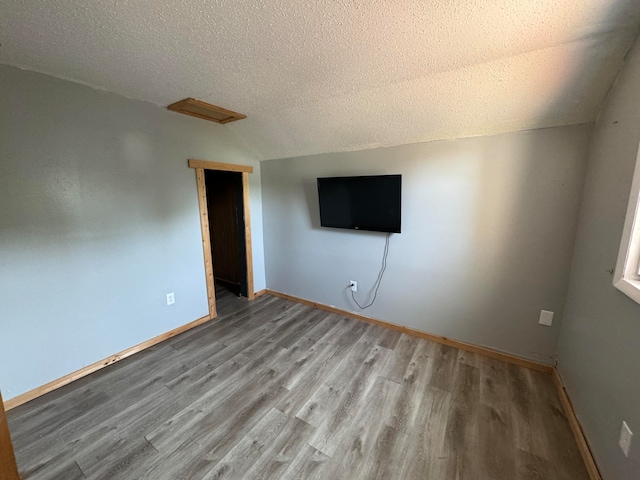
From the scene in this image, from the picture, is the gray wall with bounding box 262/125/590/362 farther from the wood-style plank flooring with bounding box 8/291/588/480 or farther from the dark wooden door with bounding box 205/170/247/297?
the dark wooden door with bounding box 205/170/247/297

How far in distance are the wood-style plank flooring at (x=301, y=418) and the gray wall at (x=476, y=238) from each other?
40cm

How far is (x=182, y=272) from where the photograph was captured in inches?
111

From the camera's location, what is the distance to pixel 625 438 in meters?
1.13

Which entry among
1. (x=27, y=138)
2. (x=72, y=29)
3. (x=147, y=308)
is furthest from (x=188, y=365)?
(x=72, y=29)

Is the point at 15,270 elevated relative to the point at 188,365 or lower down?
elevated

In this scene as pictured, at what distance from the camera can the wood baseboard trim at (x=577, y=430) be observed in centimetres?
135

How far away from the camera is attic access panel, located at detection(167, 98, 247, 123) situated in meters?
2.33

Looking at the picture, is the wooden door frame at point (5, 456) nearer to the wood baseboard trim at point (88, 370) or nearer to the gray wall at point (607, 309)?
the wood baseboard trim at point (88, 370)

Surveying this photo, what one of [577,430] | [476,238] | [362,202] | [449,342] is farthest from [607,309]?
[362,202]

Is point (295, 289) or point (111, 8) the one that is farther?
point (295, 289)

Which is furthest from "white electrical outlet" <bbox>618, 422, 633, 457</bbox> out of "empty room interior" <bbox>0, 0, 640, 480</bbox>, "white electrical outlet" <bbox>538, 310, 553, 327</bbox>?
"white electrical outlet" <bbox>538, 310, 553, 327</bbox>

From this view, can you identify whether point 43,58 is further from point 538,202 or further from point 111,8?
point 538,202

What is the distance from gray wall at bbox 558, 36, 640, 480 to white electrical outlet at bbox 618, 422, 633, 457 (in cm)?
3

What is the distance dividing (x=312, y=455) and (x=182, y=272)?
2188 mm
